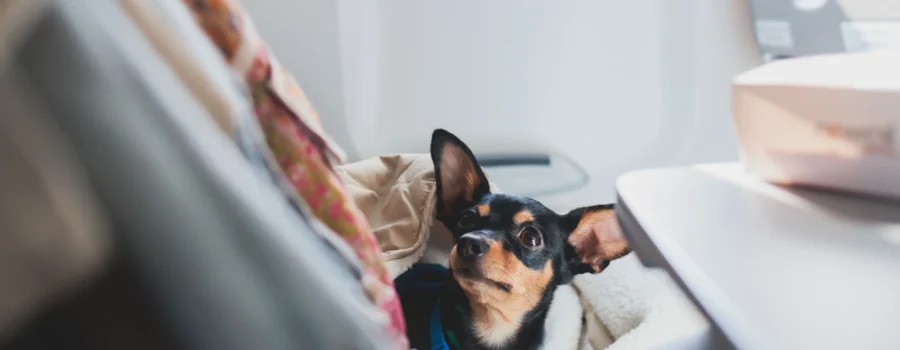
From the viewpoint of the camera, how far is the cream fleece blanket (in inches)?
32.2

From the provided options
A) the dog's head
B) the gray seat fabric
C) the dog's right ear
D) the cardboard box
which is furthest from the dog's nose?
the gray seat fabric

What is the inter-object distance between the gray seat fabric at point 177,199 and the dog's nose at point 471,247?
416 millimetres

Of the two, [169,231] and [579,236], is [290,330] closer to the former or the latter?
[169,231]

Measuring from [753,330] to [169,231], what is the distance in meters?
0.33

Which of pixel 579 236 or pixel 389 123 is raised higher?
pixel 389 123

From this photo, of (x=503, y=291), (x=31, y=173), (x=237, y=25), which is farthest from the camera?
(x=503, y=291)

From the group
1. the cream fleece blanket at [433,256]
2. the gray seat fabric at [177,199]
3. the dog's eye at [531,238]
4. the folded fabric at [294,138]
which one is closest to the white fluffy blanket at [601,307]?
the cream fleece blanket at [433,256]

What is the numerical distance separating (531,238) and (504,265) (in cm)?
6

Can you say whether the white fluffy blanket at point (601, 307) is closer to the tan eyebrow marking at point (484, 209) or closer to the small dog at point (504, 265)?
the small dog at point (504, 265)

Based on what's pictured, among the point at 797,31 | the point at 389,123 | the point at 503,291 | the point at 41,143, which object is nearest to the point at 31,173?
the point at 41,143

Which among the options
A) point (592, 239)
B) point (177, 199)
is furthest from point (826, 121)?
point (177, 199)

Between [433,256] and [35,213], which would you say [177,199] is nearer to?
[35,213]

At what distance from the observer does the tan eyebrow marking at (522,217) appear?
75 cm

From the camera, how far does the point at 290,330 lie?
0.82 feet
